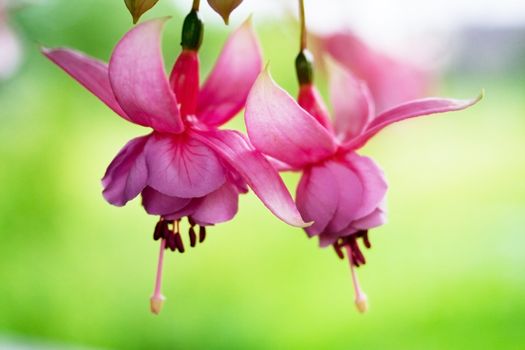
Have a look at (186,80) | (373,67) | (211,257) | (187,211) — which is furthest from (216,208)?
(211,257)

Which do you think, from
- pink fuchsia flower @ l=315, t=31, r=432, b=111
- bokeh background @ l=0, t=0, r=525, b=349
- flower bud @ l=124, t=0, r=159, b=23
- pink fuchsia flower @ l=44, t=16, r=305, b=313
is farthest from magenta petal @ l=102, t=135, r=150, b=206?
bokeh background @ l=0, t=0, r=525, b=349

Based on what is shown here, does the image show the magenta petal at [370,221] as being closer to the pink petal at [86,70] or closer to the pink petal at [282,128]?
the pink petal at [282,128]

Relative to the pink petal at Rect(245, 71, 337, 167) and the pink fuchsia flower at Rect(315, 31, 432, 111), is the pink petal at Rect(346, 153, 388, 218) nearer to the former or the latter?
the pink petal at Rect(245, 71, 337, 167)

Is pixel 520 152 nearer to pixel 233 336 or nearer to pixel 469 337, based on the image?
pixel 469 337

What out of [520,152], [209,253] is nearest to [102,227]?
[209,253]

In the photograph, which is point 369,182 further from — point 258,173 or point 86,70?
point 86,70

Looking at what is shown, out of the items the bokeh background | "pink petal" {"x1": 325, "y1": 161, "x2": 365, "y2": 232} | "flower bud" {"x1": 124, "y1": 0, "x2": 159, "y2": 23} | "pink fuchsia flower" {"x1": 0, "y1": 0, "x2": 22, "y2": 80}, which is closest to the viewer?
"flower bud" {"x1": 124, "y1": 0, "x2": 159, "y2": 23}

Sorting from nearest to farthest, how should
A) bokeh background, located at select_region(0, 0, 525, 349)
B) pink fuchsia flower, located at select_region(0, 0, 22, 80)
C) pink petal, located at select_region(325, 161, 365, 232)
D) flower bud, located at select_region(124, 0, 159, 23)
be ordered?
flower bud, located at select_region(124, 0, 159, 23) → pink petal, located at select_region(325, 161, 365, 232) → pink fuchsia flower, located at select_region(0, 0, 22, 80) → bokeh background, located at select_region(0, 0, 525, 349)
